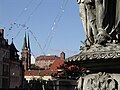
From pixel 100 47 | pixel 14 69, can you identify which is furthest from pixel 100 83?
pixel 14 69

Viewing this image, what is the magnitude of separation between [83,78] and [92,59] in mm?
522

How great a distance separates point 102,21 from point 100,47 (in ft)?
1.62

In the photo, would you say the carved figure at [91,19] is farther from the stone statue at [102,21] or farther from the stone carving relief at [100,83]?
the stone carving relief at [100,83]

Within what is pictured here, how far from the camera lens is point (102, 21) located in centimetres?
702

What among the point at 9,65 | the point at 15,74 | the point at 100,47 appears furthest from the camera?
the point at 15,74

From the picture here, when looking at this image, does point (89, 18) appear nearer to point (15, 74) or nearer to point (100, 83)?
point (100, 83)

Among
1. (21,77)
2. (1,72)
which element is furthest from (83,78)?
(21,77)

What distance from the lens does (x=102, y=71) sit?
22.8 feet

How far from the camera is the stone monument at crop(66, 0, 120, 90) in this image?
659 cm

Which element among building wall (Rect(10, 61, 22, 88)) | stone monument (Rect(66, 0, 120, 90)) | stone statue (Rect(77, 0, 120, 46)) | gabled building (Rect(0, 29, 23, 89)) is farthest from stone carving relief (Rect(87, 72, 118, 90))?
building wall (Rect(10, 61, 22, 88))

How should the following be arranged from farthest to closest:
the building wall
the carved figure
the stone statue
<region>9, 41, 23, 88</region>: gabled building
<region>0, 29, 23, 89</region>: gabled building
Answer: the building wall, <region>9, 41, 23, 88</region>: gabled building, <region>0, 29, 23, 89</region>: gabled building, the carved figure, the stone statue

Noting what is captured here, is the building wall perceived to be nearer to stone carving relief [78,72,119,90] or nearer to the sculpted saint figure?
the sculpted saint figure

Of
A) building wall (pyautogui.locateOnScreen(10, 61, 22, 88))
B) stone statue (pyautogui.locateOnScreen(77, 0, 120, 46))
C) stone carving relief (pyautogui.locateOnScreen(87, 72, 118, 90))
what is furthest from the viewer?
building wall (pyautogui.locateOnScreen(10, 61, 22, 88))

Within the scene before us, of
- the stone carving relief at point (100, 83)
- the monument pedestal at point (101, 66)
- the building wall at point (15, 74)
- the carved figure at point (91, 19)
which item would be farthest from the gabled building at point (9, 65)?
the stone carving relief at point (100, 83)
